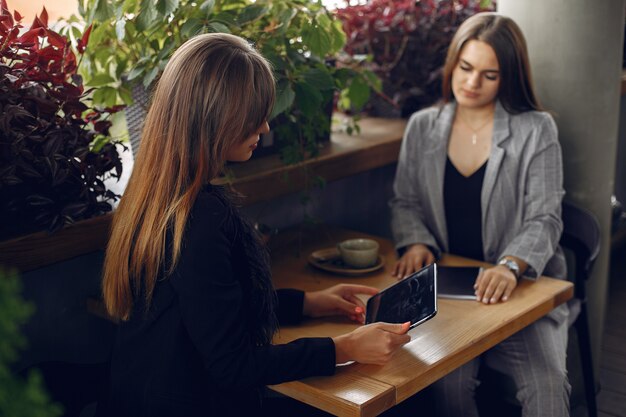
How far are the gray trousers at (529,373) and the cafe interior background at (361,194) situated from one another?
60 centimetres

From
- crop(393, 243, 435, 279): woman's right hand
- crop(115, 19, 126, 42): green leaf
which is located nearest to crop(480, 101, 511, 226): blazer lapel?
crop(393, 243, 435, 279): woman's right hand

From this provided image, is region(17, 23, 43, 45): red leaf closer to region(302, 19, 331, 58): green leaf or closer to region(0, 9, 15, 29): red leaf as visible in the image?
region(0, 9, 15, 29): red leaf

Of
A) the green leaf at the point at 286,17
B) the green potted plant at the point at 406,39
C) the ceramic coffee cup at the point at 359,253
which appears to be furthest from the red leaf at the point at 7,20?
the green potted plant at the point at 406,39

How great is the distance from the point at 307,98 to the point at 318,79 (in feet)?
0.21

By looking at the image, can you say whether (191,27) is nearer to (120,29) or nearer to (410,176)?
(120,29)

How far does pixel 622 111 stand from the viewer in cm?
436

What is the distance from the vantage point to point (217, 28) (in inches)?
79.6

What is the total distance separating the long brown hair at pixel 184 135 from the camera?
59.7 inches

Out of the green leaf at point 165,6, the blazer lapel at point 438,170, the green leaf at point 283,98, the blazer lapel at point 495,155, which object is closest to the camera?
the green leaf at point 165,6

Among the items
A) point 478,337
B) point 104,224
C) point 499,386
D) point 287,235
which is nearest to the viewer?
point 478,337

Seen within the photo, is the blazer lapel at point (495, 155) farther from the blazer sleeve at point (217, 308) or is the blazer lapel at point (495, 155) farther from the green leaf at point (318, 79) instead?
the blazer sleeve at point (217, 308)

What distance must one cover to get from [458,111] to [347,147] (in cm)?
39

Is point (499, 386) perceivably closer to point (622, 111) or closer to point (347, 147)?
point (347, 147)

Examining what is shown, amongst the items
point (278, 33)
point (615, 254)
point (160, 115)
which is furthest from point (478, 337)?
→ point (615, 254)
